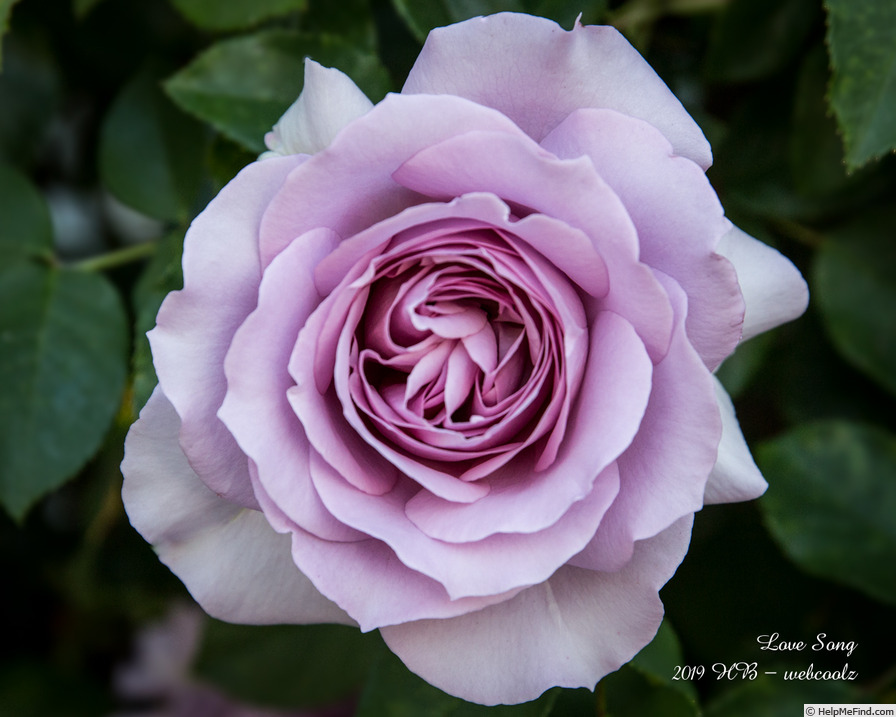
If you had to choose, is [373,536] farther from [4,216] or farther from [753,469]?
[4,216]

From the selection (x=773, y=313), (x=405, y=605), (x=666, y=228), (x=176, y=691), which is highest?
(x=666, y=228)

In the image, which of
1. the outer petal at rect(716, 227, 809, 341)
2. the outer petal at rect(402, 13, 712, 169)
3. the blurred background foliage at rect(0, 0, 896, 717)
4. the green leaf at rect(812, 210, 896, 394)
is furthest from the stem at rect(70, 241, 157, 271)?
the green leaf at rect(812, 210, 896, 394)

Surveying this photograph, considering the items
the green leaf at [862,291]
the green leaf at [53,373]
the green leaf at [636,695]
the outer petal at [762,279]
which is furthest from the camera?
the green leaf at [862,291]

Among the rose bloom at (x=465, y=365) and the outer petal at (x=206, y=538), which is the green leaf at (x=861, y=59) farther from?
the outer petal at (x=206, y=538)

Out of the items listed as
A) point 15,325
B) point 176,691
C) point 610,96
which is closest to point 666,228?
point 610,96

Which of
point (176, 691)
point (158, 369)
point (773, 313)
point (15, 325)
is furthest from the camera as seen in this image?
point (176, 691)

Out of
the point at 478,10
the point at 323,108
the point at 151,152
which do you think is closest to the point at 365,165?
the point at 323,108

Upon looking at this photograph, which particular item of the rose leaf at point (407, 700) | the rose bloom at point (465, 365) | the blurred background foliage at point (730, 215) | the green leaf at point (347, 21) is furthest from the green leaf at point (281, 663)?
the green leaf at point (347, 21)
